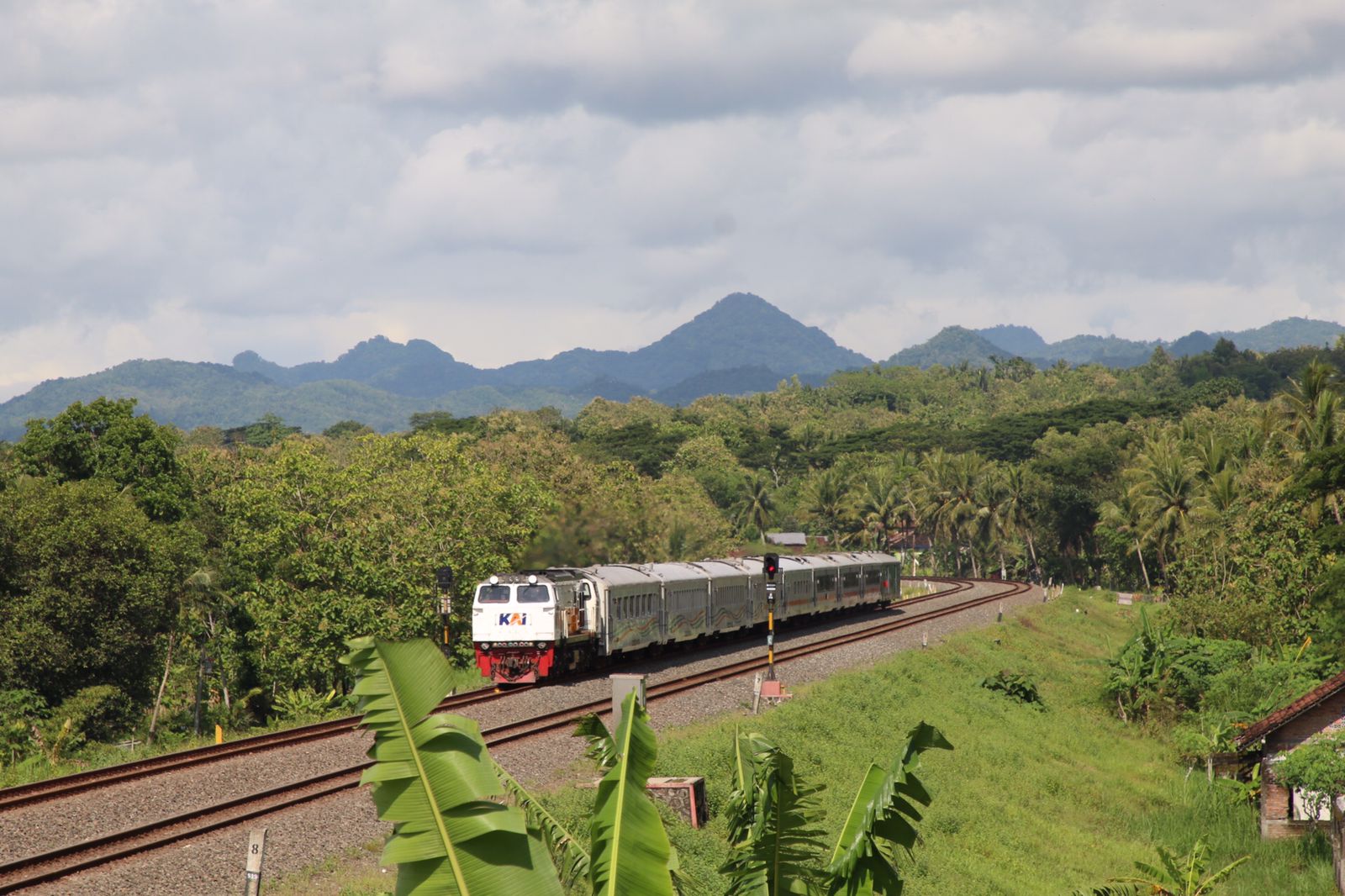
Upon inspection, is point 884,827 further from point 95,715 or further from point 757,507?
point 757,507

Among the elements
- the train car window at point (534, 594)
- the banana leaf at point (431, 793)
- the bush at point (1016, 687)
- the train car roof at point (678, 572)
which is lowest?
the bush at point (1016, 687)

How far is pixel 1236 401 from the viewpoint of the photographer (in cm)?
13038

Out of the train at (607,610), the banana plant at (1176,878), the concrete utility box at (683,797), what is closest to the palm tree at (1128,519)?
the train at (607,610)

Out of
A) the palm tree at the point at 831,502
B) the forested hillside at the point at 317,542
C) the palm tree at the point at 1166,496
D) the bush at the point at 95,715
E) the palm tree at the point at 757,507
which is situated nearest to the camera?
the bush at the point at 95,715

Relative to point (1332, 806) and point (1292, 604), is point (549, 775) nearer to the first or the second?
point (1332, 806)

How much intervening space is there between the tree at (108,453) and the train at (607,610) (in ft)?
82.6

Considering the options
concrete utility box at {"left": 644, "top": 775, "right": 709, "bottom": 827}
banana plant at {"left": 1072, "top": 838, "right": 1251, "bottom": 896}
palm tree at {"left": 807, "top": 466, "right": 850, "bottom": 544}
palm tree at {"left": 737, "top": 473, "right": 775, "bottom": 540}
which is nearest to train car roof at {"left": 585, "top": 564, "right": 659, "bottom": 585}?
concrete utility box at {"left": 644, "top": 775, "right": 709, "bottom": 827}

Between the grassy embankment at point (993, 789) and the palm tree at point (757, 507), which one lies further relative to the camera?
the palm tree at point (757, 507)

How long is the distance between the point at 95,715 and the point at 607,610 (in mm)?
17902

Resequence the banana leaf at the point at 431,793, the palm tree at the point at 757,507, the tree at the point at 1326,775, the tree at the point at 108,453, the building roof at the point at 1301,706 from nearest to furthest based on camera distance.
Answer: the banana leaf at the point at 431,793
the tree at the point at 1326,775
the building roof at the point at 1301,706
the tree at the point at 108,453
the palm tree at the point at 757,507

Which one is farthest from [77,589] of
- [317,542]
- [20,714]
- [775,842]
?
[775,842]

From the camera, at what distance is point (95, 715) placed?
3991cm

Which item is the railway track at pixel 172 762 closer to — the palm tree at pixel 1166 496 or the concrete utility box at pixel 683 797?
the concrete utility box at pixel 683 797

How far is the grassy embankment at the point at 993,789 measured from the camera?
19438 mm
